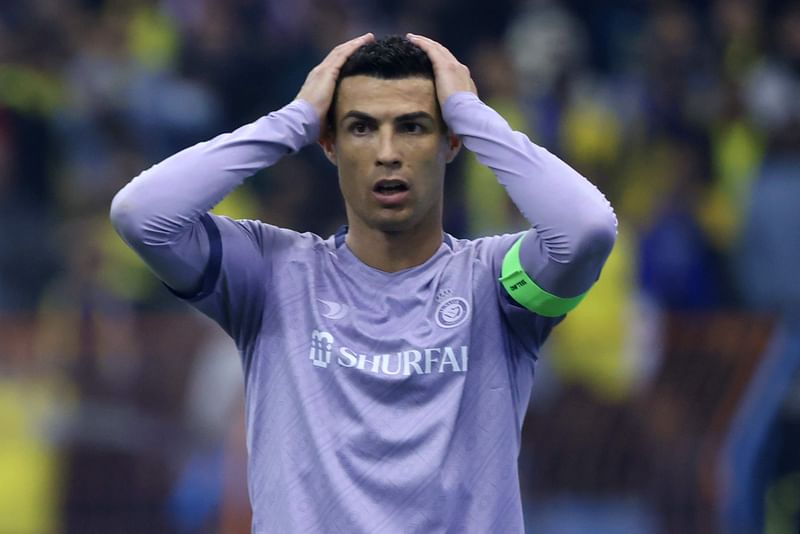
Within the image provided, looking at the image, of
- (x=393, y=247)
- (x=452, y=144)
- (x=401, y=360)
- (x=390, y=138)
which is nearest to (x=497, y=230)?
(x=452, y=144)

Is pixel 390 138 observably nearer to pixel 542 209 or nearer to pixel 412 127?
pixel 412 127

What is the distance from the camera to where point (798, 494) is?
8.65 metres

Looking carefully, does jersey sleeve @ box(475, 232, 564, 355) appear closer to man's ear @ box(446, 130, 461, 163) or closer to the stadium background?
man's ear @ box(446, 130, 461, 163)

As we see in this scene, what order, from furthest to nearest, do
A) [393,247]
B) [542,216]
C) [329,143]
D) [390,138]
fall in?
[329,143] < [393,247] < [390,138] < [542,216]

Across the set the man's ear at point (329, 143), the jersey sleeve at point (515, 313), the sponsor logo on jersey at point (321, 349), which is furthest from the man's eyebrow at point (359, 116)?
the sponsor logo on jersey at point (321, 349)

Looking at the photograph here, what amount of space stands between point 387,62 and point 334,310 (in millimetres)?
679

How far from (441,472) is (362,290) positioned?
56 centimetres

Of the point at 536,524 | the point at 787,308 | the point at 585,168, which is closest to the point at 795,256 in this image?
the point at 787,308

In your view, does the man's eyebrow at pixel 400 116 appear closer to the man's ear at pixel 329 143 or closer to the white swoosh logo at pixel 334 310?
the man's ear at pixel 329 143

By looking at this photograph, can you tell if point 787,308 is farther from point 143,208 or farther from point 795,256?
point 143,208

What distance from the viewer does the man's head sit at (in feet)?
13.2

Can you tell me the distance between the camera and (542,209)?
153 inches

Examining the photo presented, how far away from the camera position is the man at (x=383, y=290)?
3.85 m

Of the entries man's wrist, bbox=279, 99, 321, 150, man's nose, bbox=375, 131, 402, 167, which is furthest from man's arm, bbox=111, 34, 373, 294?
man's nose, bbox=375, 131, 402, 167
